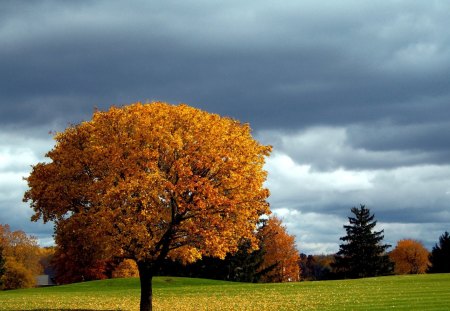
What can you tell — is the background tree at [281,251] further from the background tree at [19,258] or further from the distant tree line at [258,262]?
the background tree at [19,258]

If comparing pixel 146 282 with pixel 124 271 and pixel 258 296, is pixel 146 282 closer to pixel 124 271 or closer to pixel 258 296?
pixel 258 296

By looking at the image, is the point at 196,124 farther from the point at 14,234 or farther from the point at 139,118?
the point at 14,234

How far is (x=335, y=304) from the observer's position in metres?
48.6

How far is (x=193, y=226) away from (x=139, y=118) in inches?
327

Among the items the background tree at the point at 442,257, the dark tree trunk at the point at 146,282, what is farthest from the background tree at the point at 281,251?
the dark tree trunk at the point at 146,282

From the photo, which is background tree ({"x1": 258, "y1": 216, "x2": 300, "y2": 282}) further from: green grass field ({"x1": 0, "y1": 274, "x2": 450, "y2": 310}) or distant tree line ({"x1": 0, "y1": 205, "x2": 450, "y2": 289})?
green grass field ({"x1": 0, "y1": 274, "x2": 450, "y2": 310})

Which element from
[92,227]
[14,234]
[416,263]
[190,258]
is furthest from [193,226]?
[416,263]

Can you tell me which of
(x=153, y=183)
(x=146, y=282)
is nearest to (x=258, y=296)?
(x=146, y=282)

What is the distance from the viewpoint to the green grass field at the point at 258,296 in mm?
47906

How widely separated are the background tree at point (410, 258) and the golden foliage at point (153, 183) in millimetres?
137539

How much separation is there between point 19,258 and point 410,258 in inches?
4307

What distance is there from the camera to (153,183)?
3675 centimetres

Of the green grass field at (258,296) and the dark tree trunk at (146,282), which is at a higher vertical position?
the dark tree trunk at (146,282)

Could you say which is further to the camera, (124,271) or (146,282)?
(124,271)
